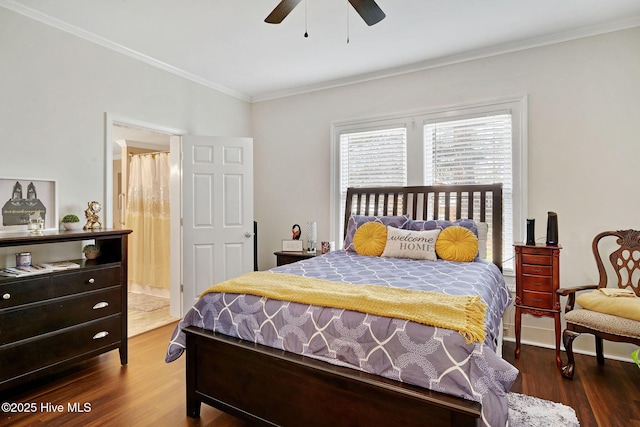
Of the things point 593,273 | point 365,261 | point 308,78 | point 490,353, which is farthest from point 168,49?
point 593,273

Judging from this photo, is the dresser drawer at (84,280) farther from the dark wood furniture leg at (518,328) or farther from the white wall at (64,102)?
the dark wood furniture leg at (518,328)

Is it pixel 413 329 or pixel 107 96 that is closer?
pixel 413 329

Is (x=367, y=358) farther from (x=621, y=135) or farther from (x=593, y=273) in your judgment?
(x=621, y=135)

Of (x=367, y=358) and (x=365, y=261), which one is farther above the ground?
(x=365, y=261)

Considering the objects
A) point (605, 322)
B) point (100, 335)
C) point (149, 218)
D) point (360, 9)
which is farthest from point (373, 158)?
point (149, 218)

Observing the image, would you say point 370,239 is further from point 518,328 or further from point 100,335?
point 100,335

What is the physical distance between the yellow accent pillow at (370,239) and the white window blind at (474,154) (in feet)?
2.86

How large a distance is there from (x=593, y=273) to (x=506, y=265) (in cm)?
67

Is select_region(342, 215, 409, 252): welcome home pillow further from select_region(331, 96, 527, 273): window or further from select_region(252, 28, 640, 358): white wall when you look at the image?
select_region(252, 28, 640, 358): white wall

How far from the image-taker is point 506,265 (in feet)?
10.9

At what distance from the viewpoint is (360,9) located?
1989 mm

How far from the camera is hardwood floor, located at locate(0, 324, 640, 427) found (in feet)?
6.66

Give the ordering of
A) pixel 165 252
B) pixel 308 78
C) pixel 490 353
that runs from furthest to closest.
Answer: pixel 165 252 → pixel 308 78 → pixel 490 353

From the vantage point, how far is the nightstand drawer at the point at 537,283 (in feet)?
9.07
